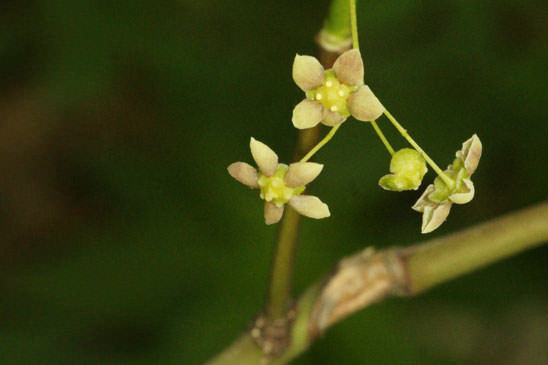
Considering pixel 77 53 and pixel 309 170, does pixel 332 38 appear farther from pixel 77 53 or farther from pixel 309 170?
pixel 77 53

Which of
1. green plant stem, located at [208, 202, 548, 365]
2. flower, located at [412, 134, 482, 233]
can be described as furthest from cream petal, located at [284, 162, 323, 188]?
green plant stem, located at [208, 202, 548, 365]

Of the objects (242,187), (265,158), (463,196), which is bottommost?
(463,196)

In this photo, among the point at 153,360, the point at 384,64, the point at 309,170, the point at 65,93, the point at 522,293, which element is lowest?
the point at 309,170

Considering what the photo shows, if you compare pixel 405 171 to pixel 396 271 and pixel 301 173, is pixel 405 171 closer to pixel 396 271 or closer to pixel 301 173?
pixel 301 173

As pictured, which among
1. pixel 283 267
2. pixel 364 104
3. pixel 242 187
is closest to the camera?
pixel 364 104

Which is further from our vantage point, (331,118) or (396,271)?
(396,271)

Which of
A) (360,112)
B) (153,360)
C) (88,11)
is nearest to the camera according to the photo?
(360,112)

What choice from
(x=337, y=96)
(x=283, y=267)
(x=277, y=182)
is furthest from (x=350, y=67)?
(x=283, y=267)

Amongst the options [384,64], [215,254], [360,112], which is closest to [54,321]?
[215,254]

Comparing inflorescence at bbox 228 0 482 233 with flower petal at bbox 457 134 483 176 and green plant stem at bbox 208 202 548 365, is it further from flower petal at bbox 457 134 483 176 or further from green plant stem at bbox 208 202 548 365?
green plant stem at bbox 208 202 548 365
